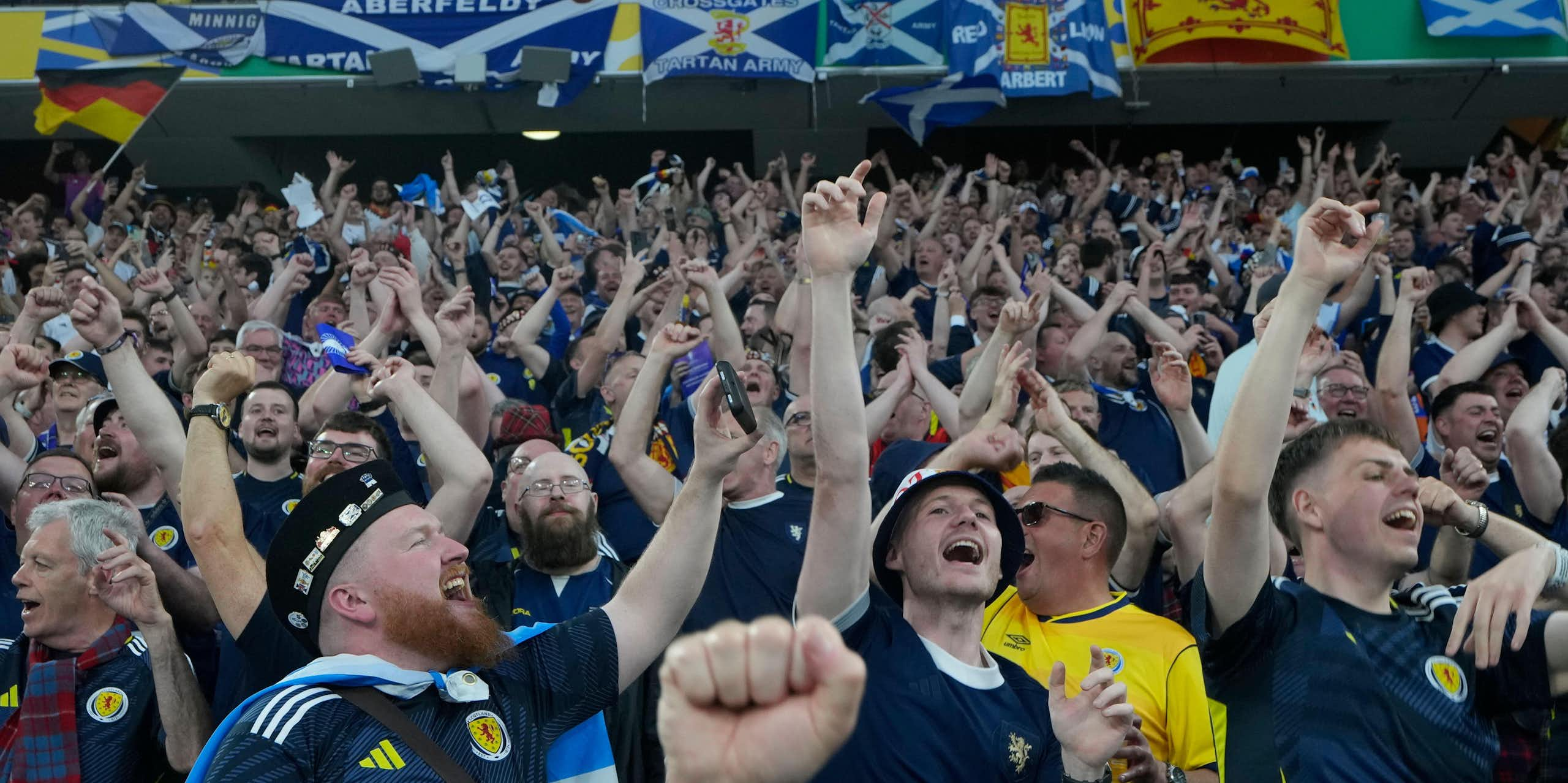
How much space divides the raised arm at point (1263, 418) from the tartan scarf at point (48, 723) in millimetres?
2957

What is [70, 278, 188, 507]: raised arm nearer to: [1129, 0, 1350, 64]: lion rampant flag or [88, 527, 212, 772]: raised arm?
[88, 527, 212, 772]: raised arm

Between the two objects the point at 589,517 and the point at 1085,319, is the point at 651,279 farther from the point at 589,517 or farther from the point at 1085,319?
the point at 589,517

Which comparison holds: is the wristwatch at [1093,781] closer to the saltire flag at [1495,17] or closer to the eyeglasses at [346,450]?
the eyeglasses at [346,450]

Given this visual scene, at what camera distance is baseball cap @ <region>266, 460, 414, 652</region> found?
2.87 metres

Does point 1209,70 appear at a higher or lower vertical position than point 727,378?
higher

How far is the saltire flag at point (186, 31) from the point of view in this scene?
44.6 feet

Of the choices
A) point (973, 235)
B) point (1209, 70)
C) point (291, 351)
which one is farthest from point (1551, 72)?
point (291, 351)

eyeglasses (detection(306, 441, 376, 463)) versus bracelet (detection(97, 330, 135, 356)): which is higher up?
bracelet (detection(97, 330, 135, 356))

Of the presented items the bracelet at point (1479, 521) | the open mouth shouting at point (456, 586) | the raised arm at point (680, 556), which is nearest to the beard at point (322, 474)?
the open mouth shouting at point (456, 586)

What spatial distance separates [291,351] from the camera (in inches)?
295

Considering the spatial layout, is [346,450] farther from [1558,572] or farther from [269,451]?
[1558,572]

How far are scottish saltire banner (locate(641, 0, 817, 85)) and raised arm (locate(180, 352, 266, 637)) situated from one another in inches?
439

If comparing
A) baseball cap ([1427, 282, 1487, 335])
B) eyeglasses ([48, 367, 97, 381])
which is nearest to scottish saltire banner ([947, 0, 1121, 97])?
baseball cap ([1427, 282, 1487, 335])

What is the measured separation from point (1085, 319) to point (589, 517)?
3795 millimetres
